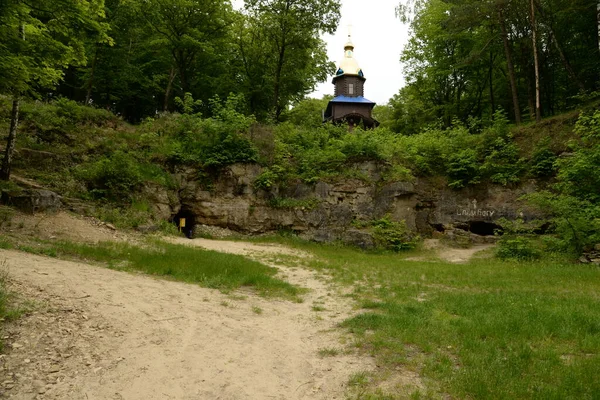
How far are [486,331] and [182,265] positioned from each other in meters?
8.41

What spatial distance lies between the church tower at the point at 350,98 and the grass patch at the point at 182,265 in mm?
32987

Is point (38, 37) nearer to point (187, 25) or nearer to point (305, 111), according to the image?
point (187, 25)

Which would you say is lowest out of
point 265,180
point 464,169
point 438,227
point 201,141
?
point 438,227

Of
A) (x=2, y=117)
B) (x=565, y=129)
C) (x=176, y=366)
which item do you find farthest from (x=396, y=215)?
(x=2, y=117)

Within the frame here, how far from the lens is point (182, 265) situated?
36.2 feet

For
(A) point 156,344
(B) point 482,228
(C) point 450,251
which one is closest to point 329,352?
(A) point 156,344

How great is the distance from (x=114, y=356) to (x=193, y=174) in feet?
54.4

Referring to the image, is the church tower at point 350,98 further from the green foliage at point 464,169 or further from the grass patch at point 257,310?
the grass patch at point 257,310

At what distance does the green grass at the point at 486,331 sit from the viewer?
483cm

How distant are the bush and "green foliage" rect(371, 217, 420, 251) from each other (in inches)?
181

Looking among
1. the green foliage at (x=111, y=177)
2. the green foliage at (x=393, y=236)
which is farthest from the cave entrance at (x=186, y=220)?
the green foliage at (x=393, y=236)

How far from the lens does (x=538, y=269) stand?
13.2 metres

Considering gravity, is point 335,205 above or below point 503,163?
below

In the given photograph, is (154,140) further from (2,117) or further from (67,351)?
(67,351)
